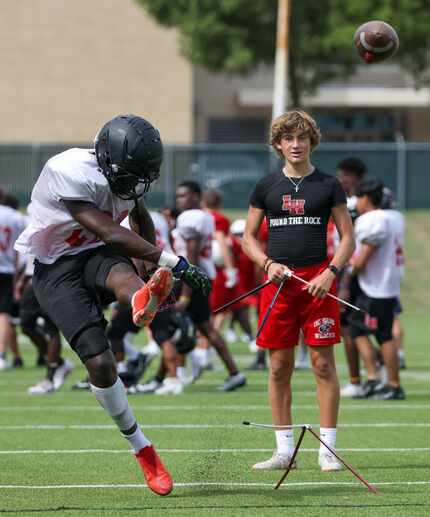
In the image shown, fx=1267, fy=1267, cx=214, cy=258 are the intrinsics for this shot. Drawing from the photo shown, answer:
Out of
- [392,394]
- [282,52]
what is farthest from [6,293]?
[282,52]

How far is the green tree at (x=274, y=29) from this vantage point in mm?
32031

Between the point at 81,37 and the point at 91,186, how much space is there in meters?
32.6

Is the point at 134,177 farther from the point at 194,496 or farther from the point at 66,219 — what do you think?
the point at 194,496

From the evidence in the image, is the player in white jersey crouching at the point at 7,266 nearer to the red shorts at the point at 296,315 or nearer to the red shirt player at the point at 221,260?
the red shirt player at the point at 221,260

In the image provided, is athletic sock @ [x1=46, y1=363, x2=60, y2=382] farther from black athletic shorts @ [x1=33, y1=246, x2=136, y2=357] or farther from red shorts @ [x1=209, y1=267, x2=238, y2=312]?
black athletic shorts @ [x1=33, y1=246, x2=136, y2=357]

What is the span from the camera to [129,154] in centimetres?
643

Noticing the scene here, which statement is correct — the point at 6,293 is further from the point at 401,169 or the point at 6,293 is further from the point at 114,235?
the point at 401,169

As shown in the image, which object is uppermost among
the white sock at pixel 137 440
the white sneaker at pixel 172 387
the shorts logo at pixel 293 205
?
the shorts logo at pixel 293 205

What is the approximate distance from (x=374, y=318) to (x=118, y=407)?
15.9ft

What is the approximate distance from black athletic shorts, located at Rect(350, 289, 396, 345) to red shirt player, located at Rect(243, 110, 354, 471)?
342cm

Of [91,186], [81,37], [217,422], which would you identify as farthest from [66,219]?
[81,37]

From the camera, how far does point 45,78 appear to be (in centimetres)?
3866

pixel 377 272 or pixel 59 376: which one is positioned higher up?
pixel 377 272

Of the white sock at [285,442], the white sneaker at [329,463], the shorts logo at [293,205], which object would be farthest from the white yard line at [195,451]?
the shorts logo at [293,205]
